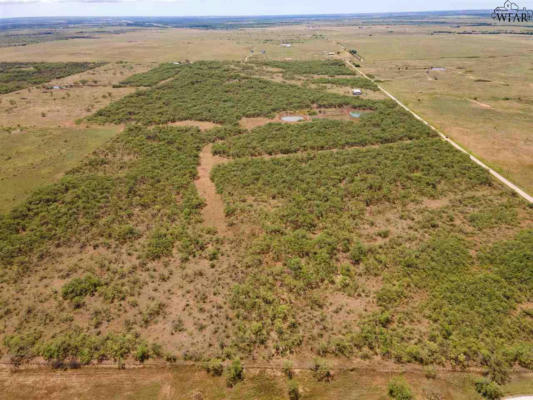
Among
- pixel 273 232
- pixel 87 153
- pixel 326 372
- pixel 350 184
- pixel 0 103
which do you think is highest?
pixel 0 103

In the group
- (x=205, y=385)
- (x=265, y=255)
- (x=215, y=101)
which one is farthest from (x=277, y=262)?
(x=215, y=101)

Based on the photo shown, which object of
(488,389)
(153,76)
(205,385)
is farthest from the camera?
(153,76)

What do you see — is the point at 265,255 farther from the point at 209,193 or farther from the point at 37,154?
the point at 37,154

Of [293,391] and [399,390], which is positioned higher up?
[399,390]

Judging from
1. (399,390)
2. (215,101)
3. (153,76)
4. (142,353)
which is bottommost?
(399,390)

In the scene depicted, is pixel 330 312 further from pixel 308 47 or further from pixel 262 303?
pixel 308 47

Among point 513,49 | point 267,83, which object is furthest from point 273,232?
point 513,49

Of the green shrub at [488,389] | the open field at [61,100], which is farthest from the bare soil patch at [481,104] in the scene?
the open field at [61,100]
